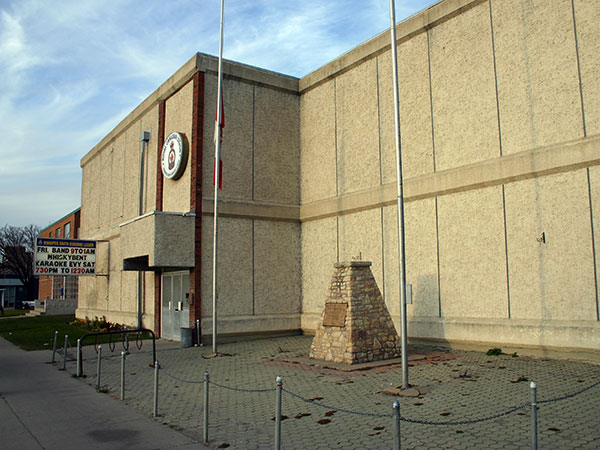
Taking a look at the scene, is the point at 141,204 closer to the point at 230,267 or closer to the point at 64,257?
the point at 64,257

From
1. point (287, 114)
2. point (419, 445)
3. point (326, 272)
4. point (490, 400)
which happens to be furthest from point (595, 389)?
point (287, 114)

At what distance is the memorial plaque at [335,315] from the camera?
13102 millimetres

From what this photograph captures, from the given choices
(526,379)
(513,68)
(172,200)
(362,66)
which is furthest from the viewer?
(172,200)

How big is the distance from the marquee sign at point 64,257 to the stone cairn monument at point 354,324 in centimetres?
1819

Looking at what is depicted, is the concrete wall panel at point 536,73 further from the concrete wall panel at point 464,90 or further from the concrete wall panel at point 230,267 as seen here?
the concrete wall panel at point 230,267

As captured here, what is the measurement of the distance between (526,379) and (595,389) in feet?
4.08

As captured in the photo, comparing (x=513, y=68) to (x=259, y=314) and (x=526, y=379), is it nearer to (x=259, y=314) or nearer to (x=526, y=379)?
(x=526, y=379)

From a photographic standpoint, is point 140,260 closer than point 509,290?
No

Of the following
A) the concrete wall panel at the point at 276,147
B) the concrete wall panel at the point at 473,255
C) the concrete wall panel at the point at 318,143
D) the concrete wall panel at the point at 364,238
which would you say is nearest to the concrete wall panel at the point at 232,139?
the concrete wall panel at the point at 276,147

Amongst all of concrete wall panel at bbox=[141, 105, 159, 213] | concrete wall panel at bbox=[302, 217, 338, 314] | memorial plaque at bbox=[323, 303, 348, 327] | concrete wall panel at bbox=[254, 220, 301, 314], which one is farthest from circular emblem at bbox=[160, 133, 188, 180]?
memorial plaque at bbox=[323, 303, 348, 327]

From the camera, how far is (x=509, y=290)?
45.2ft

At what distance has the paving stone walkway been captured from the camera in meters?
6.76

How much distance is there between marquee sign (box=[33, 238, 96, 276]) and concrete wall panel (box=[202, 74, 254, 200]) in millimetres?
11918

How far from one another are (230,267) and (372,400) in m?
11.3
